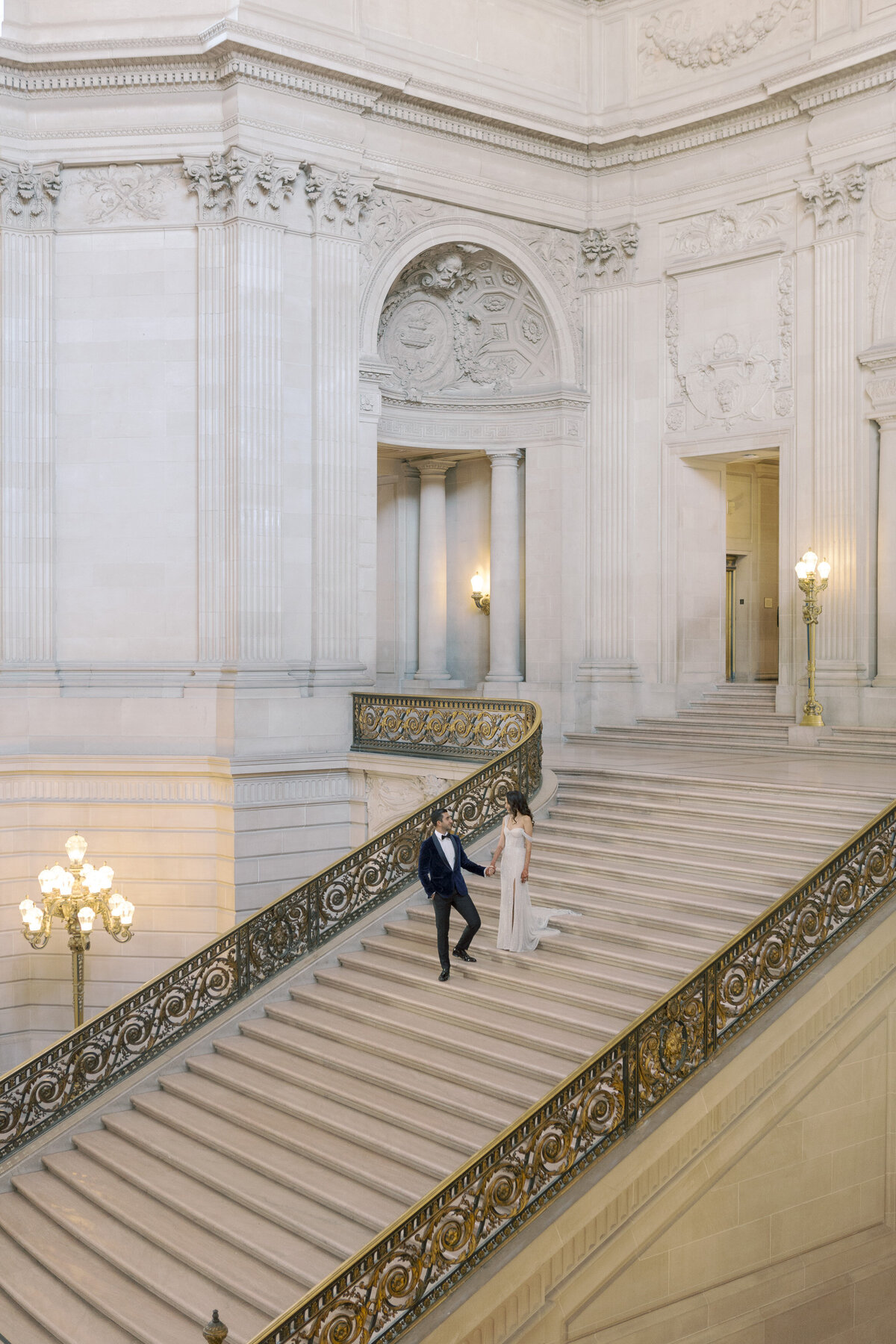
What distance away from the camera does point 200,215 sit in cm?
1592

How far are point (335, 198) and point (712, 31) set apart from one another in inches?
220

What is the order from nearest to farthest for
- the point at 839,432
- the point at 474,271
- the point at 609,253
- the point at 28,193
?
the point at 28,193
the point at 839,432
the point at 474,271
the point at 609,253

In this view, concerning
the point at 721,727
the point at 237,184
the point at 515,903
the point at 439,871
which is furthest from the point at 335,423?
the point at 515,903

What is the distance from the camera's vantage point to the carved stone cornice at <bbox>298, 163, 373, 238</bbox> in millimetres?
16078

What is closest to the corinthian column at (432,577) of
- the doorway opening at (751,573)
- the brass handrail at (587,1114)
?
the doorway opening at (751,573)

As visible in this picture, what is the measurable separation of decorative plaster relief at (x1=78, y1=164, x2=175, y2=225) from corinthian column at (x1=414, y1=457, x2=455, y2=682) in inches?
221

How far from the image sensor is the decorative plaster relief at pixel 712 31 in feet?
55.7

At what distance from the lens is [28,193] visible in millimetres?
15867

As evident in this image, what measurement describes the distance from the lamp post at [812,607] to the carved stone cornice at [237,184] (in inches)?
289

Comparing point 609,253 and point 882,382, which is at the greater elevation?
point 609,253

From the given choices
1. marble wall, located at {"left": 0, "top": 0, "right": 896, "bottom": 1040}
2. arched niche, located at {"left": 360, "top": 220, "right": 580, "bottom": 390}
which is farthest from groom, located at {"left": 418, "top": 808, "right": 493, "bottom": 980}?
arched niche, located at {"left": 360, "top": 220, "right": 580, "bottom": 390}

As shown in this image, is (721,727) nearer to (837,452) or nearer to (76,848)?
(837,452)

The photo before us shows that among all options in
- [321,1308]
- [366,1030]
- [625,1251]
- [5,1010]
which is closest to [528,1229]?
[625,1251]

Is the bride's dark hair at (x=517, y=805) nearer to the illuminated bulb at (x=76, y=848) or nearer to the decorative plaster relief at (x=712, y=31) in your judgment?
the illuminated bulb at (x=76, y=848)
